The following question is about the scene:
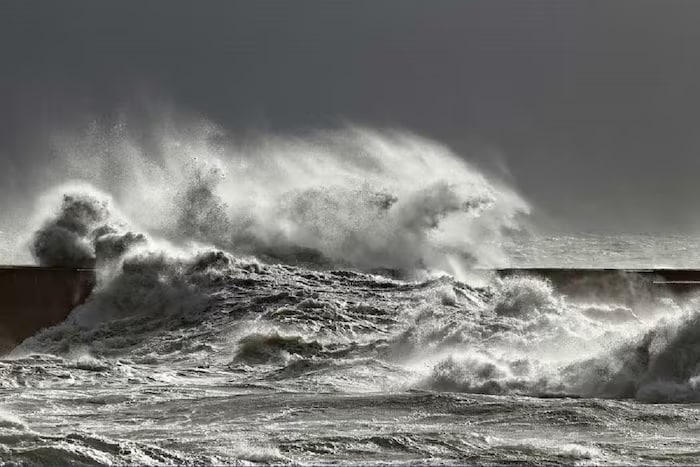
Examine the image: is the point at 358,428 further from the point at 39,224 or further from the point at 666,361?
the point at 39,224

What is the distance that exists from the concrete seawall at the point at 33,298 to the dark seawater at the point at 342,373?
215 mm

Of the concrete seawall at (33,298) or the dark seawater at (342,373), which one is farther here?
the concrete seawall at (33,298)

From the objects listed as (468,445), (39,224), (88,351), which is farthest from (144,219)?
(468,445)

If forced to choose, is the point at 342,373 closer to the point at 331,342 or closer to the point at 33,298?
the point at 331,342

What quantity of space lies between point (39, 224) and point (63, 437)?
9868 mm

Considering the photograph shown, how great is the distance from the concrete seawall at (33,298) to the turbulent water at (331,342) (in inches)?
11.0

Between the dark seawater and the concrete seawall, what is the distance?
0.21m

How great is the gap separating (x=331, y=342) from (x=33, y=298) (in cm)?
424

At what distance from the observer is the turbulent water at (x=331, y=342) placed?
6977mm

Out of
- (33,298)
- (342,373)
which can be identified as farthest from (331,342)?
(33,298)

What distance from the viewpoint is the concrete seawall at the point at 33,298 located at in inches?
496

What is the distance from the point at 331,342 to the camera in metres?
11.6

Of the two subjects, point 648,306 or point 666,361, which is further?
point 648,306

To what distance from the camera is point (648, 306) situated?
515 inches
